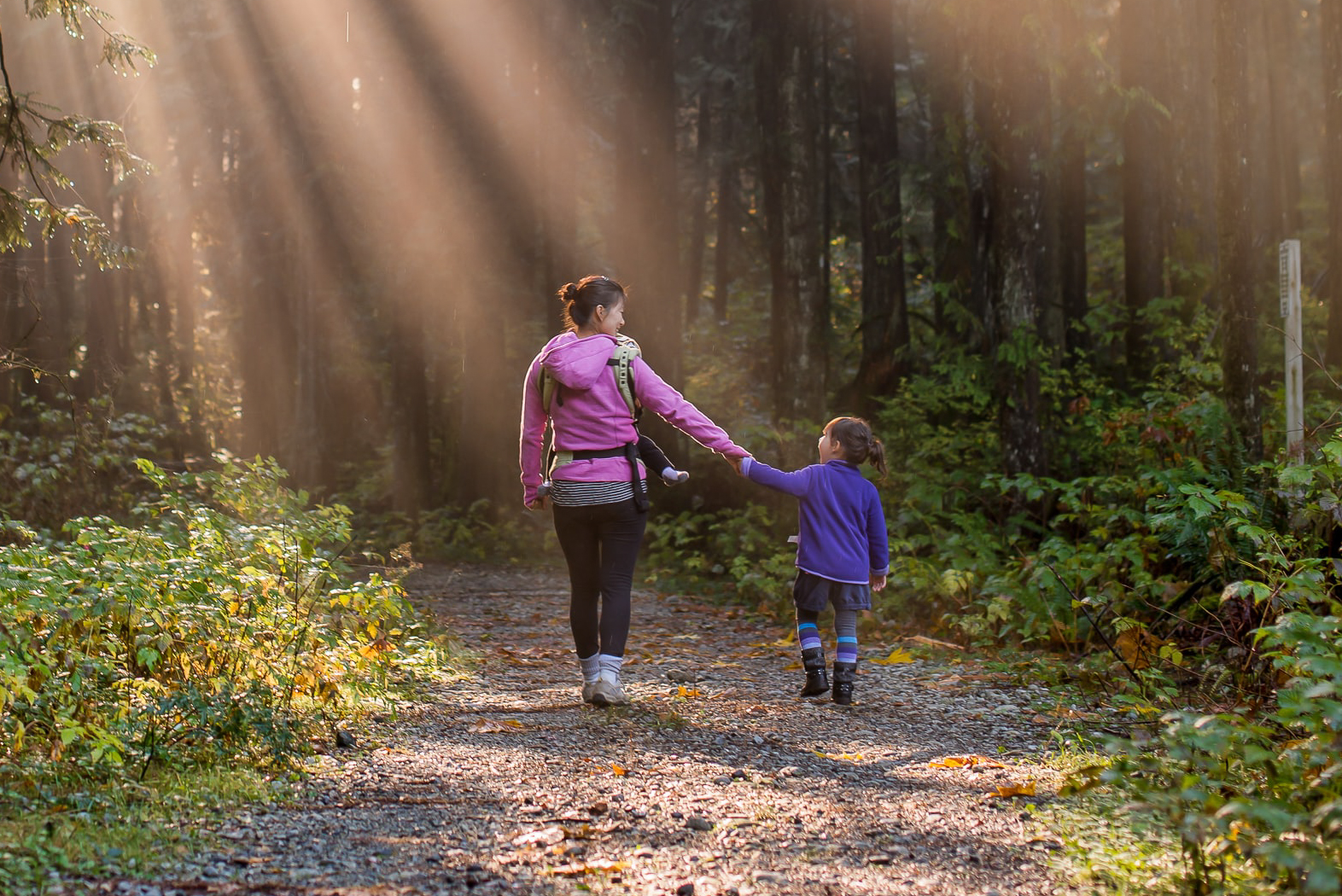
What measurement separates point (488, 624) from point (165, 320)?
19.7 metres

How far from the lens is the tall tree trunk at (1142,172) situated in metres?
15.6

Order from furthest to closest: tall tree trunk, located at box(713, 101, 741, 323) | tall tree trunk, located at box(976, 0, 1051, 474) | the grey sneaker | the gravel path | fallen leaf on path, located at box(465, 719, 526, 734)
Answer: tall tree trunk, located at box(713, 101, 741, 323), tall tree trunk, located at box(976, 0, 1051, 474), the grey sneaker, fallen leaf on path, located at box(465, 719, 526, 734), the gravel path

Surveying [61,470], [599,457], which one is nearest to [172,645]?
[599,457]

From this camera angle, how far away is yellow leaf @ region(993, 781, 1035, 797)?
4.61 m

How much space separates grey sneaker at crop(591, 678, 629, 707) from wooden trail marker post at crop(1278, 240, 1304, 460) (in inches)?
181

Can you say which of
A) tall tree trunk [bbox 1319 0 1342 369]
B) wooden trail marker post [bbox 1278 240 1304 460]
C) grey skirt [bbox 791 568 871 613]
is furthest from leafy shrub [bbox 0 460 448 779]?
tall tree trunk [bbox 1319 0 1342 369]

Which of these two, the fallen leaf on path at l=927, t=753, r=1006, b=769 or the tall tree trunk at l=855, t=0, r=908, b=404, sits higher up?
the tall tree trunk at l=855, t=0, r=908, b=404

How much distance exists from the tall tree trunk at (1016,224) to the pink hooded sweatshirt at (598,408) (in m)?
5.80

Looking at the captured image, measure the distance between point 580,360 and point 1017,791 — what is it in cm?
314

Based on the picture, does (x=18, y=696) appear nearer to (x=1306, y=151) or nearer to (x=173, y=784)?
(x=173, y=784)

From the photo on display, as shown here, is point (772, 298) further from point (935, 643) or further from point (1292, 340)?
point (1292, 340)

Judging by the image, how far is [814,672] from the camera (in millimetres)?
6879

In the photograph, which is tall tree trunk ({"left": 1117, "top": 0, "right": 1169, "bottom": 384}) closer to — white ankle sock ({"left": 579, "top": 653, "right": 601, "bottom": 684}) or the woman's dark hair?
the woman's dark hair

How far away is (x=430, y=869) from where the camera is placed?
3713 mm
